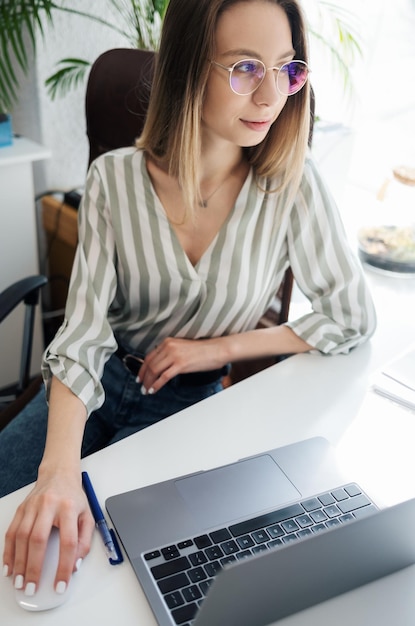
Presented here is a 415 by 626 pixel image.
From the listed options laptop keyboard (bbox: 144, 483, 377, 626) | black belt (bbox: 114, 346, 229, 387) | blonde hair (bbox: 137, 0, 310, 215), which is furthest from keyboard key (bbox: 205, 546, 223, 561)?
blonde hair (bbox: 137, 0, 310, 215)

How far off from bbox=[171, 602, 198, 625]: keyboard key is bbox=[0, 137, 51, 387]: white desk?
1.27 m

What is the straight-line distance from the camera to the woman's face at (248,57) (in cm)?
90

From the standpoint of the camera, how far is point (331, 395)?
3.11 ft

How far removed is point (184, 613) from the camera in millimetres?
607

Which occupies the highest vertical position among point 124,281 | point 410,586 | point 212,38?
point 212,38

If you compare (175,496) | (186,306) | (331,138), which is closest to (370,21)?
(331,138)

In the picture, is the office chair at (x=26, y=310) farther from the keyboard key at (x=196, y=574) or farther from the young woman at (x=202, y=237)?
the keyboard key at (x=196, y=574)

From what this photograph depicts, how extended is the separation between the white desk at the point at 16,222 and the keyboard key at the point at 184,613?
1272 mm

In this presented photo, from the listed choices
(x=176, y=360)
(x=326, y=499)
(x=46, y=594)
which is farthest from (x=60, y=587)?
(x=176, y=360)

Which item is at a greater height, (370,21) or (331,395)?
(370,21)

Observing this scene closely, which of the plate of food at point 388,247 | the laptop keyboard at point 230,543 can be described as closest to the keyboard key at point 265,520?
the laptop keyboard at point 230,543

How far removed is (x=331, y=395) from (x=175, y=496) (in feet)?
1.05

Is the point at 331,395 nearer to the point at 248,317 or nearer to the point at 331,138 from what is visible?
the point at 248,317

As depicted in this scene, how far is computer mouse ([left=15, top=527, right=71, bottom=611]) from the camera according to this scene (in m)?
0.61
